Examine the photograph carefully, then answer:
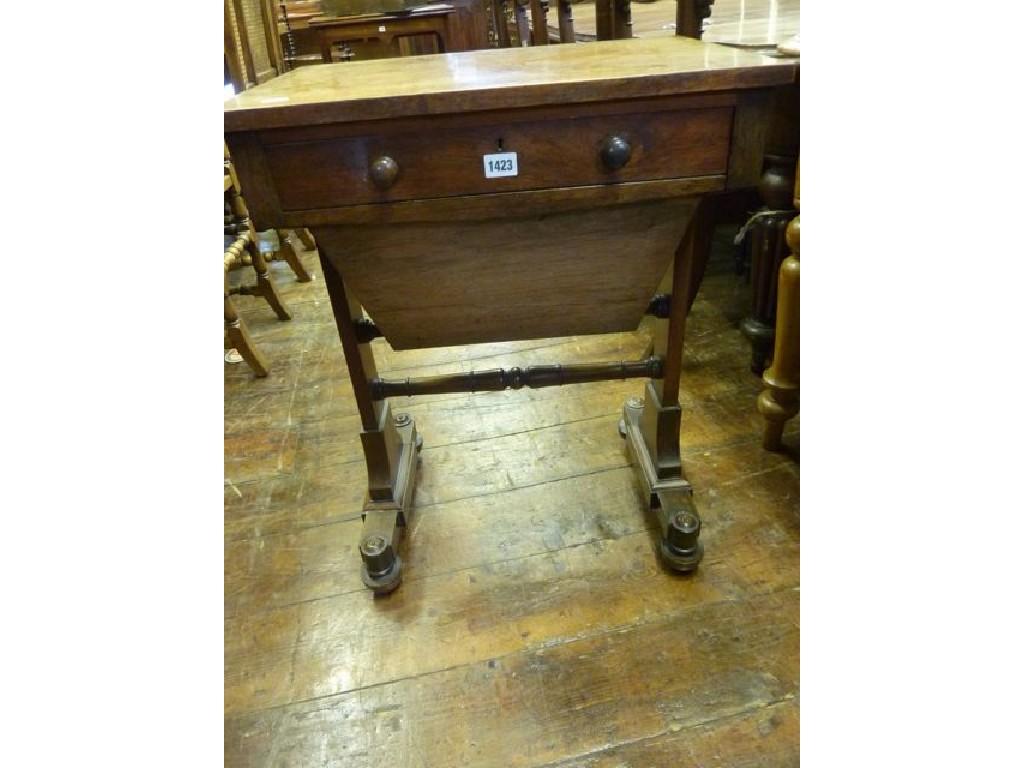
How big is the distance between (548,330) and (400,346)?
0.31 metres

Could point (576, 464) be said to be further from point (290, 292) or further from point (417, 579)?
point (290, 292)

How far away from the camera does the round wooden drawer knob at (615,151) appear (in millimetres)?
854

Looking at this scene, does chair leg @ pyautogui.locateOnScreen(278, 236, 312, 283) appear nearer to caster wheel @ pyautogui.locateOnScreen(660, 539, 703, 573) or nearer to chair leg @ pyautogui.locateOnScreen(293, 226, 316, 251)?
chair leg @ pyautogui.locateOnScreen(293, 226, 316, 251)

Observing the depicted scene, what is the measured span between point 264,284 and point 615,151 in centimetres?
172

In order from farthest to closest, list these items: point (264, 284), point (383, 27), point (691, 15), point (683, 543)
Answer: point (383, 27)
point (264, 284)
point (691, 15)
point (683, 543)

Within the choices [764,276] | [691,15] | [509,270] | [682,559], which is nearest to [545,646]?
[682,559]

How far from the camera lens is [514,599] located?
3.86 feet

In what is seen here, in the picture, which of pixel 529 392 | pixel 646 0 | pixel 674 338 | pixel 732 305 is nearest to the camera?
pixel 674 338

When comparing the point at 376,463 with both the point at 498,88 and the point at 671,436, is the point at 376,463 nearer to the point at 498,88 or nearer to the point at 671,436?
the point at 671,436

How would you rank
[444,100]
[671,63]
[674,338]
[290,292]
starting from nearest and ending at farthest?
1. [444,100]
2. [671,63]
3. [674,338]
4. [290,292]

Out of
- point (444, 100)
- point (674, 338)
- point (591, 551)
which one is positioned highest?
point (444, 100)

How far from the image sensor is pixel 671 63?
0.92 metres

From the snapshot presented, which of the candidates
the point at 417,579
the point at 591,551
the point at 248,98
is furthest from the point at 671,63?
the point at 417,579

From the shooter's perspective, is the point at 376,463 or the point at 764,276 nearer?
the point at 376,463
